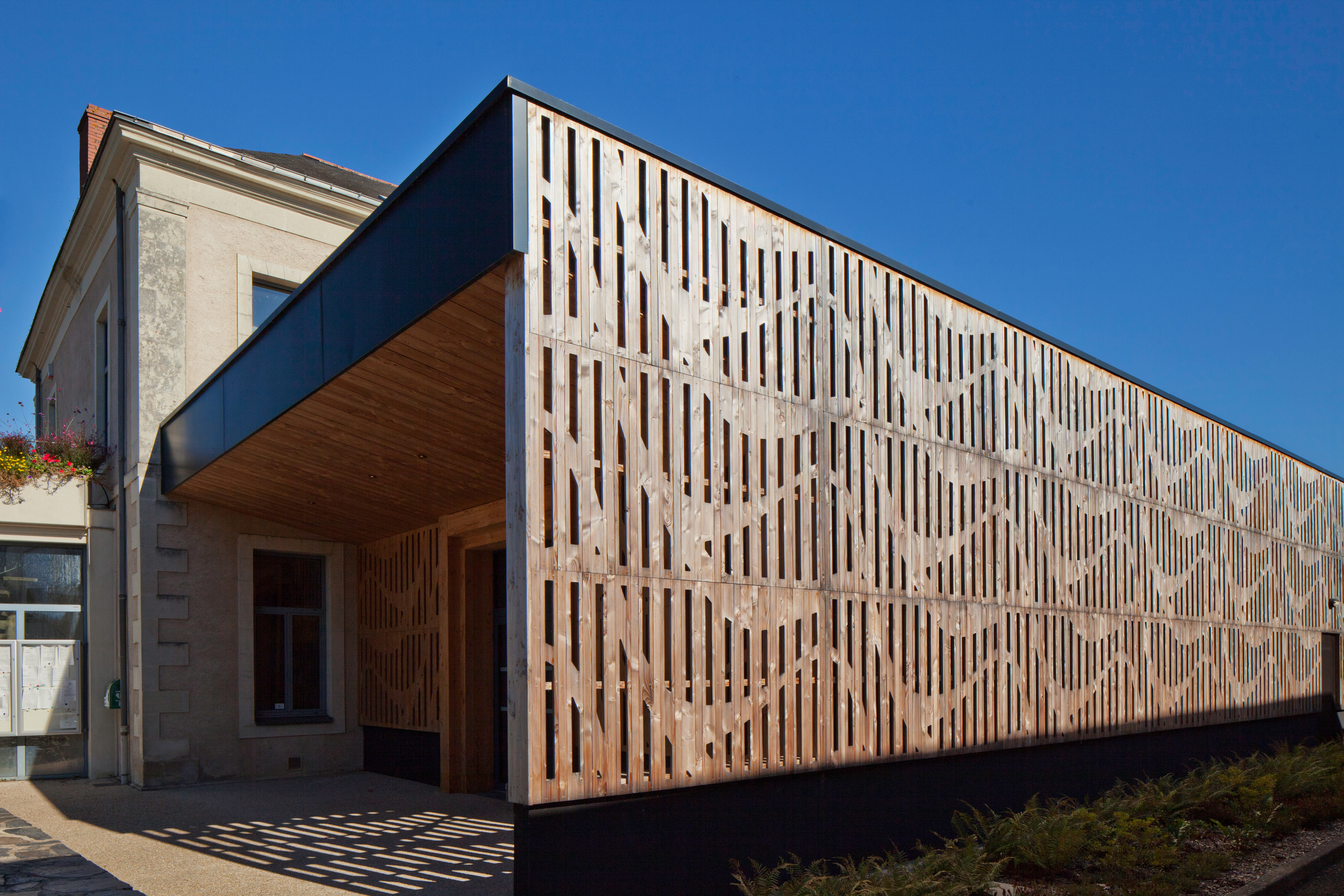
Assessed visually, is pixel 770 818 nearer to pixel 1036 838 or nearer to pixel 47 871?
pixel 1036 838

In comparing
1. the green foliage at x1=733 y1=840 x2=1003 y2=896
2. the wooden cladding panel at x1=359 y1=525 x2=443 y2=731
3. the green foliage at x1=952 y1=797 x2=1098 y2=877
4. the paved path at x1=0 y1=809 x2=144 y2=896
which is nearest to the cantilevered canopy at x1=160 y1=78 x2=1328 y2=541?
the wooden cladding panel at x1=359 y1=525 x2=443 y2=731

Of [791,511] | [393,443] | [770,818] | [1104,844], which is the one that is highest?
[393,443]

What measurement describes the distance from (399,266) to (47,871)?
471 centimetres

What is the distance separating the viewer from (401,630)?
470 inches

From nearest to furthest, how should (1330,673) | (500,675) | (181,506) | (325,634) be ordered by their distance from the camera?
(500,675) < (181,506) < (325,634) < (1330,673)

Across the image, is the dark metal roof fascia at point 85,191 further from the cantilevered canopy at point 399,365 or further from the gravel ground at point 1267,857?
the gravel ground at point 1267,857

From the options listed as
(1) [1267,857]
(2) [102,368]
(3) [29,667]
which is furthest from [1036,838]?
(2) [102,368]

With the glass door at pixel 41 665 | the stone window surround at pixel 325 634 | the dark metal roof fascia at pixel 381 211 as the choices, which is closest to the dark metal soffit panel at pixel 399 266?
the dark metal roof fascia at pixel 381 211

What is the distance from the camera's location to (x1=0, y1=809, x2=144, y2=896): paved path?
20.0 ft

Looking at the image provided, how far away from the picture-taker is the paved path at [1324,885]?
22.3 feet

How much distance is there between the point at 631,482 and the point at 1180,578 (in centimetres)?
884

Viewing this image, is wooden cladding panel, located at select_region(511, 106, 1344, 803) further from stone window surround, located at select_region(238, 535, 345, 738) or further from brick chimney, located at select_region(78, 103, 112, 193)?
brick chimney, located at select_region(78, 103, 112, 193)

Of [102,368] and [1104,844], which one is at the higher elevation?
[102,368]

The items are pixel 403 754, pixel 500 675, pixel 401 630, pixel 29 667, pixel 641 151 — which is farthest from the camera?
pixel 401 630
